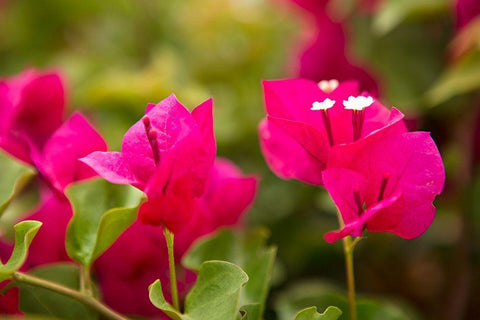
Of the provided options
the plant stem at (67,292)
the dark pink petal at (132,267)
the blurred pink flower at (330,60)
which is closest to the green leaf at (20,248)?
the plant stem at (67,292)

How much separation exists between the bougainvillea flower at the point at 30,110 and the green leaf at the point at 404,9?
0.35 m

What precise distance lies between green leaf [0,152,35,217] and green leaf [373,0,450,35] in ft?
1.33

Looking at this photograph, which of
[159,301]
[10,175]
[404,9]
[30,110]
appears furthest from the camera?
[404,9]

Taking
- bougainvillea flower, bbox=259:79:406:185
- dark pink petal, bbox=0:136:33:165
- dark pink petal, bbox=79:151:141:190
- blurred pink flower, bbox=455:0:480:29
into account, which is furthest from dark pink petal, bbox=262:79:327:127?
blurred pink flower, bbox=455:0:480:29

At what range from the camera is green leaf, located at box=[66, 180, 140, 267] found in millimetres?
389

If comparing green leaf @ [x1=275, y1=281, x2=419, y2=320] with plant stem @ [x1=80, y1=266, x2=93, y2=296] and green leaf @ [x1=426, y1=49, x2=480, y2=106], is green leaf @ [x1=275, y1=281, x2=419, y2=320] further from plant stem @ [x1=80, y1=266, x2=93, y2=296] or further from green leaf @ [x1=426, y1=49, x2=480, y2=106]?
green leaf @ [x1=426, y1=49, x2=480, y2=106]

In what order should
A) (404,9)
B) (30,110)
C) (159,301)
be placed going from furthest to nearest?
1. (404,9)
2. (30,110)
3. (159,301)

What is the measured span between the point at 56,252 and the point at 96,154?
15 cm

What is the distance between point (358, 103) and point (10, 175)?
0.82ft

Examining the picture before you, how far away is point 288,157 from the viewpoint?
0.43 m

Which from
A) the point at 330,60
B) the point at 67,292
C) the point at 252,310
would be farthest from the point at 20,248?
the point at 330,60

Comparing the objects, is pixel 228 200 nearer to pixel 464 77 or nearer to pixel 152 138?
pixel 152 138

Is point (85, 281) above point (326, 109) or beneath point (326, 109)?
beneath

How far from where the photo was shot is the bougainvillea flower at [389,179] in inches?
14.4
